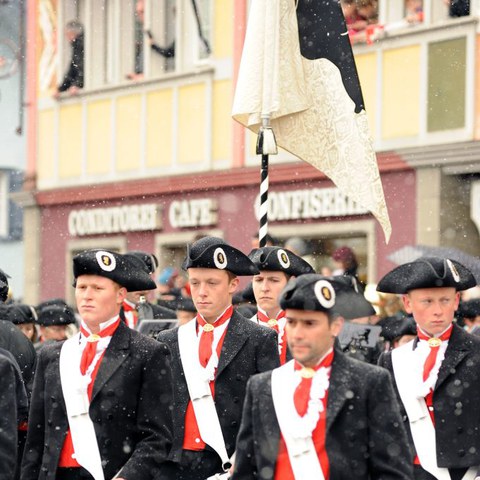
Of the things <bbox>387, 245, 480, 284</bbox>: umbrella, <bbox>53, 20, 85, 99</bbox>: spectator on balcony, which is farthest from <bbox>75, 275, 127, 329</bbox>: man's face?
<bbox>53, 20, 85, 99</bbox>: spectator on balcony

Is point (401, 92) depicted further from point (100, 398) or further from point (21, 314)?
point (100, 398)

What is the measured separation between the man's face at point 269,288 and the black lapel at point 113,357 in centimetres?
197

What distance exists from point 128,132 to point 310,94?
42.3ft

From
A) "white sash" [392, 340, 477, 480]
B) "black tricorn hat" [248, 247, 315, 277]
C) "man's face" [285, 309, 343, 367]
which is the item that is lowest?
"white sash" [392, 340, 477, 480]

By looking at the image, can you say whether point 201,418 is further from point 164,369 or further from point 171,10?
point 171,10

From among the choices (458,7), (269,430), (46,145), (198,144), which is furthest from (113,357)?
(46,145)

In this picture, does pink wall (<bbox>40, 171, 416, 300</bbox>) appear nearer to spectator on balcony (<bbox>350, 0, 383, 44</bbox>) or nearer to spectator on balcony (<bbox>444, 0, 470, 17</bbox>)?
Result: spectator on balcony (<bbox>350, 0, 383, 44</bbox>)

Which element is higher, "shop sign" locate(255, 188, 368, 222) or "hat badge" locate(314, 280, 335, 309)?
"shop sign" locate(255, 188, 368, 222)

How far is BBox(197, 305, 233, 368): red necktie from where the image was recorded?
781 centimetres

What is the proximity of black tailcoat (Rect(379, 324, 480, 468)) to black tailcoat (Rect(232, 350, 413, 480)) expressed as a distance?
1.44m

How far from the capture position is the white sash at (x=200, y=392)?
25.0 ft

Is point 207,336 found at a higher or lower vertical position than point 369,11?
lower

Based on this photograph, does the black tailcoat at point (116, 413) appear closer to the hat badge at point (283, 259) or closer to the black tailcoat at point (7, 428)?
the black tailcoat at point (7, 428)

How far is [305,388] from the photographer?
19.2ft
